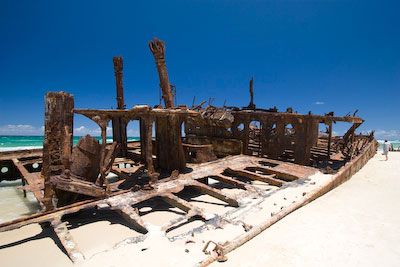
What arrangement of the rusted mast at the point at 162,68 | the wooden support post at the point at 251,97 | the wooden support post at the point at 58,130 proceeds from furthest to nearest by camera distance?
1. the wooden support post at the point at 251,97
2. the rusted mast at the point at 162,68
3. the wooden support post at the point at 58,130

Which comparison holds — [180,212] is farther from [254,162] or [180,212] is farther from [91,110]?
[254,162]

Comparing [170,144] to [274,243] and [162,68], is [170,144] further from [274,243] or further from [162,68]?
[274,243]

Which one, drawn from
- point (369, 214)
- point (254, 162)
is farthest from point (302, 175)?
point (369, 214)

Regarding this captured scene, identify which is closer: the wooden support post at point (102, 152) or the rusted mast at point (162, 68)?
the wooden support post at point (102, 152)

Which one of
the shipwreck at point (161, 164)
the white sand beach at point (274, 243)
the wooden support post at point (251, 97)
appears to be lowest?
the white sand beach at point (274, 243)

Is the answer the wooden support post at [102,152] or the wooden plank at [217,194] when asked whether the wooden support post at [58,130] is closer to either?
the wooden support post at [102,152]

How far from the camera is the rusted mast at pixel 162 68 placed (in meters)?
10.4

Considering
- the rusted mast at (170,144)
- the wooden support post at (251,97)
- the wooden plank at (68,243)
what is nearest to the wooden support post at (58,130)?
the wooden plank at (68,243)

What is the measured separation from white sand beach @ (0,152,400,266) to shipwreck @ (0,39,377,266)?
269mm

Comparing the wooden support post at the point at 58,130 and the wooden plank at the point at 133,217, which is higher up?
the wooden support post at the point at 58,130

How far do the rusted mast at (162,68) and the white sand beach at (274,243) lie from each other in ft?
17.0

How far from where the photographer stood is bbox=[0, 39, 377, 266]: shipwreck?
220 inches

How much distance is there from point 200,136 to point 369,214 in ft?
29.3

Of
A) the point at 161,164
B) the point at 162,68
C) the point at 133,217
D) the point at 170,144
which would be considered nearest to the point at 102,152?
the point at 133,217
